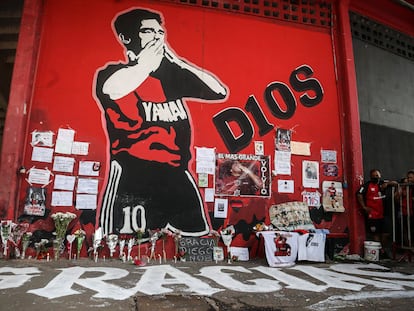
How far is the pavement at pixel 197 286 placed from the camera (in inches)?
126

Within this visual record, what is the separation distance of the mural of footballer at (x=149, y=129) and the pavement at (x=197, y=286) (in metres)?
0.82

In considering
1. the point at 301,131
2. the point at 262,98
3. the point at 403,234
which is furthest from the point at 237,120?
the point at 403,234

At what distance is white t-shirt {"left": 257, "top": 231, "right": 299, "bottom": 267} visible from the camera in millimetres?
5534

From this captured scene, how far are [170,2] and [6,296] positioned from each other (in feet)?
18.1

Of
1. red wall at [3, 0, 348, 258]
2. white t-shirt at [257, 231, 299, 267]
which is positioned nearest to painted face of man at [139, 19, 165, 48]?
red wall at [3, 0, 348, 258]

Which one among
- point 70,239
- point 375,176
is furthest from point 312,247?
point 70,239

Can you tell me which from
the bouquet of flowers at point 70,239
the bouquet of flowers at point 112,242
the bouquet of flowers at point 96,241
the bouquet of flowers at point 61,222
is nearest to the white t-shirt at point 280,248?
the bouquet of flowers at point 112,242

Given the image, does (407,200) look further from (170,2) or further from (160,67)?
(170,2)

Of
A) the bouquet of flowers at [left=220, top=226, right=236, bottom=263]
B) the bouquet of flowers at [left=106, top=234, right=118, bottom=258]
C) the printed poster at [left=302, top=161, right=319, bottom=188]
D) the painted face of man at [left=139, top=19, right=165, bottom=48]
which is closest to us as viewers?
the bouquet of flowers at [left=106, top=234, right=118, bottom=258]

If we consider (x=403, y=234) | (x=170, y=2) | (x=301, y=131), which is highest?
(x=170, y=2)

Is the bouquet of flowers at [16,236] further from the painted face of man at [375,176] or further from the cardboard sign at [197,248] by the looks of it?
the painted face of man at [375,176]

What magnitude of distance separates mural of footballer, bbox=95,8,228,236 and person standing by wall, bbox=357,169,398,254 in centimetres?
314

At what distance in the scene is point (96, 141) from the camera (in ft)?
19.2

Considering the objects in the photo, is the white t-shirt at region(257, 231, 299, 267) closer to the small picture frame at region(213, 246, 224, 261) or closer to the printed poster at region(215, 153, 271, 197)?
the small picture frame at region(213, 246, 224, 261)
